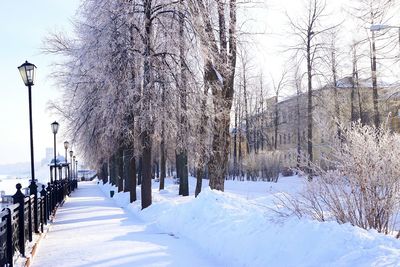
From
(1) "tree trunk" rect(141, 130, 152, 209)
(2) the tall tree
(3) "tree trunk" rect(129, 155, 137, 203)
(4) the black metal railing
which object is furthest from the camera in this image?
(3) "tree trunk" rect(129, 155, 137, 203)

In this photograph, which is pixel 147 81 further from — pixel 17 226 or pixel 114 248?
pixel 17 226

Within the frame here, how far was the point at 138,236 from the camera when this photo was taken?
1227cm

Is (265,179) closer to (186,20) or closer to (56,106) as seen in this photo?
(56,106)

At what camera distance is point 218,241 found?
9.35 m

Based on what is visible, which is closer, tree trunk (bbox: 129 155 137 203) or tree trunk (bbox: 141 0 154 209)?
tree trunk (bbox: 141 0 154 209)

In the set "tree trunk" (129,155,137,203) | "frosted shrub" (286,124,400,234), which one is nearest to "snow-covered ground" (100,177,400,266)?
"frosted shrub" (286,124,400,234)

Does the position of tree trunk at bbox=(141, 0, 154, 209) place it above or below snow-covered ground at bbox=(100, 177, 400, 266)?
above

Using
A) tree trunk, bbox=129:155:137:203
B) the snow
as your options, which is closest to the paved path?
the snow

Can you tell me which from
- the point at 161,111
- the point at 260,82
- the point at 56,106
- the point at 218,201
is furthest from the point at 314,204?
the point at 260,82

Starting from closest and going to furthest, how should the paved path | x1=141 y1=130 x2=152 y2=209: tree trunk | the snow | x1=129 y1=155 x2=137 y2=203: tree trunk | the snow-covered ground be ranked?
the snow-covered ground, the snow, the paved path, x1=141 y1=130 x2=152 y2=209: tree trunk, x1=129 y1=155 x2=137 y2=203: tree trunk

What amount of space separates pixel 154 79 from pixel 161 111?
1.23m

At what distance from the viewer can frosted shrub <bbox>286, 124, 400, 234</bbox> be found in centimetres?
791

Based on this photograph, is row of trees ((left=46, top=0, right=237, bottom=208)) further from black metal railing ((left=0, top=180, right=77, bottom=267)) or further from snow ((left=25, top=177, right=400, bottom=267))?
black metal railing ((left=0, top=180, right=77, bottom=267))

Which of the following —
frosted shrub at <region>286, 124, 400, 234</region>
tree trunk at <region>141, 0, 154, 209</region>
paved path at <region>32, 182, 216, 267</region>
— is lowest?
paved path at <region>32, 182, 216, 267</region>
